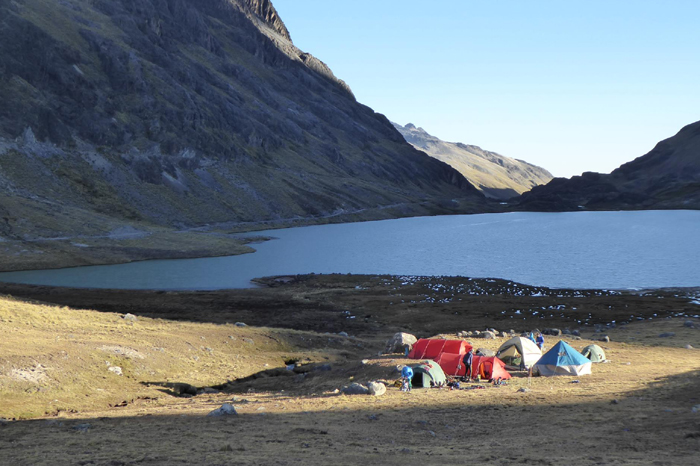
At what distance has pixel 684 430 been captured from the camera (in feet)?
64.7

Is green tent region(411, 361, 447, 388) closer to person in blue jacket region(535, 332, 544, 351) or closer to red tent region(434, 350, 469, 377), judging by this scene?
red tent region(434, 350, 469, 377)

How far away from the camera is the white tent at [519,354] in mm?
34281

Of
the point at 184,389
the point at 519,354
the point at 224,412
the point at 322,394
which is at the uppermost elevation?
the point at 519,354

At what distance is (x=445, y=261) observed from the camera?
3952 inches

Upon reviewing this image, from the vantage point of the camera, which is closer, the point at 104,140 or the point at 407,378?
the point at 407,378

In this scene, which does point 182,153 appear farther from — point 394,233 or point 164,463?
point 164,463

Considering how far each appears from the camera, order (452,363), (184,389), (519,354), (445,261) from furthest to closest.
A: (445,261)
(519,354)
(452,363)
(184,389)

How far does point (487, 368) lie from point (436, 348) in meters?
3.76

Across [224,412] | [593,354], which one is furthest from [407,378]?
[593,354]

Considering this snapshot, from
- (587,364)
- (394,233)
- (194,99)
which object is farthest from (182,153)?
(587,364)

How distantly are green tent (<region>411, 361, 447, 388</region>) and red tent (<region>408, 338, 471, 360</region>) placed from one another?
3.24 metres

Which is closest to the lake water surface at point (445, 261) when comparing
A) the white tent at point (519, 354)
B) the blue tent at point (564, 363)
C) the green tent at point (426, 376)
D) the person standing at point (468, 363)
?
the white tent at point (519, 354)

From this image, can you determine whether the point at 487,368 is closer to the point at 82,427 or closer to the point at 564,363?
the point at 564,363

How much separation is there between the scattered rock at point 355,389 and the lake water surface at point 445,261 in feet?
157
